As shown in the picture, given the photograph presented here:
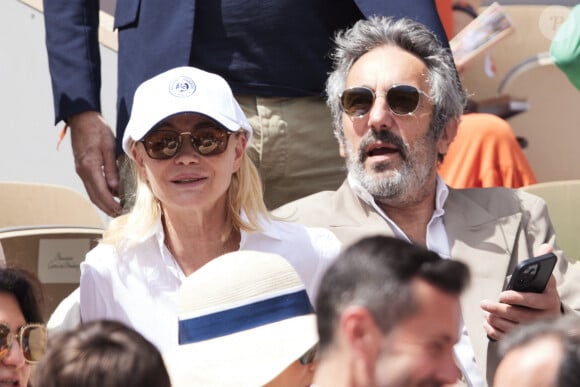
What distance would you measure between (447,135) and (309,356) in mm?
1702

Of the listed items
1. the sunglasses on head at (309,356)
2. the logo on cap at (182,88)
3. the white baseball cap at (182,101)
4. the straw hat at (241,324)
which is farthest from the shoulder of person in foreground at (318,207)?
the sunglasses on head at (309,356)

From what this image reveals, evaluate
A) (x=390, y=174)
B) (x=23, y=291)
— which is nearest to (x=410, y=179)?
(x=390, y=174)

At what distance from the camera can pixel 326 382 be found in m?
2.07

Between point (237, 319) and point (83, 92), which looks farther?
point (83, 92)

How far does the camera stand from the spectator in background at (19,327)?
272 centimetres

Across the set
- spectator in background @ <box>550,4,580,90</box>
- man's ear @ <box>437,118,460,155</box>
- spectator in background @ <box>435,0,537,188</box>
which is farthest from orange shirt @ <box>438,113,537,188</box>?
man's ear @ <box>437,118,460,155</box>

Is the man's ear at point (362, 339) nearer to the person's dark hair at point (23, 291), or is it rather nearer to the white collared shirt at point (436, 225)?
the person's dark hair at point (23, 291)

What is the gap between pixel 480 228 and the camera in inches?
151

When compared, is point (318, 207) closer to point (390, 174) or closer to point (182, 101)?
point (390, 174)

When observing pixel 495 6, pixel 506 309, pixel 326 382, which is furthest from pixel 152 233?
pixel 495 6

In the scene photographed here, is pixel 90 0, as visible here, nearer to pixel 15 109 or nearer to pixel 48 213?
pixel 48 213

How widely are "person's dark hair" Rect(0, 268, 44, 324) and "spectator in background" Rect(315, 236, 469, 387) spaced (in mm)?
1025

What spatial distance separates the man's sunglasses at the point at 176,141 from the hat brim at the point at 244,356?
92 centimetres

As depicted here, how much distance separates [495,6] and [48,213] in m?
1.72
